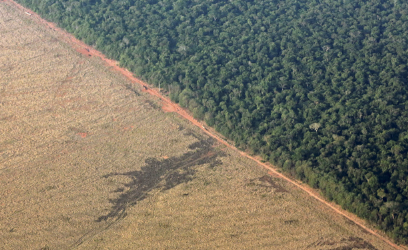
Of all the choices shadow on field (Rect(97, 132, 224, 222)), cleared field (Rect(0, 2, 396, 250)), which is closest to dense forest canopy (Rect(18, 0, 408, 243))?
cleared field (Rect(0, 2, 396, 250))

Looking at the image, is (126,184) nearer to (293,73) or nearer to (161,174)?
(161,174)

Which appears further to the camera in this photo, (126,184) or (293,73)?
(293,73)

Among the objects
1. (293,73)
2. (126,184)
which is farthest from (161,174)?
(293,73)

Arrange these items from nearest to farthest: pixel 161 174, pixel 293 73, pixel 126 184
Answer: pixel 126 184 → pixel 161 174 → pixel 293 73

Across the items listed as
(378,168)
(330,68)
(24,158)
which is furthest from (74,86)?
(378,168)

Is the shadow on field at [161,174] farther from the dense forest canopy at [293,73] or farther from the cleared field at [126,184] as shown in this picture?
the dense forest canopy at [293,73]

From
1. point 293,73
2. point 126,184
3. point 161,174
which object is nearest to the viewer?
point 126,184
